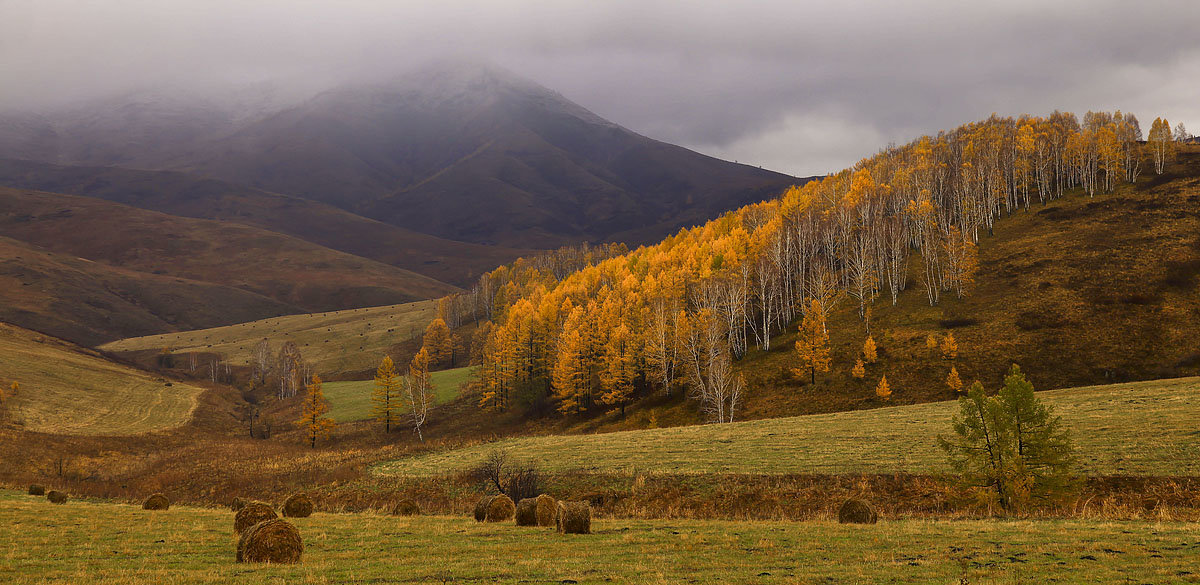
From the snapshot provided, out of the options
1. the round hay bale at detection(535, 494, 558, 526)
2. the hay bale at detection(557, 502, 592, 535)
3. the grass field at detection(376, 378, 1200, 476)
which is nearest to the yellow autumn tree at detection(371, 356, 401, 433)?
the grass field at detection(376, 378, 1200, 476)

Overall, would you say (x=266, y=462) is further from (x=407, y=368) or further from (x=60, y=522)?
(x=407, y=368)

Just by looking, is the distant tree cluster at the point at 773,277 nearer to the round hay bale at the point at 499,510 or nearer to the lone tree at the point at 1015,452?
the lone tree at the point at 1015,452

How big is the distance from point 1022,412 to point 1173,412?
19.8 m

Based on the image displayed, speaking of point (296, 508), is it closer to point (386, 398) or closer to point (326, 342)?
point (386, 398)

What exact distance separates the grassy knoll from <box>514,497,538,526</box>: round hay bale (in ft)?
2.19

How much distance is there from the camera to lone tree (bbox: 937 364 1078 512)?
81.5 ft

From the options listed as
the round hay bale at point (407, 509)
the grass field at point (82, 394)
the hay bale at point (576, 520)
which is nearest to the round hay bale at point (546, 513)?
the hay bale at point (576, 520)

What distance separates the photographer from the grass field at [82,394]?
82938 millimetres

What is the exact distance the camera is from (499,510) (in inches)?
1053

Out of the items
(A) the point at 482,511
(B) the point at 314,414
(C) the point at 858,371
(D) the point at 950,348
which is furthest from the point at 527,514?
(B) the point at 314,414

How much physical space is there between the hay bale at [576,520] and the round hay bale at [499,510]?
5.02 meters

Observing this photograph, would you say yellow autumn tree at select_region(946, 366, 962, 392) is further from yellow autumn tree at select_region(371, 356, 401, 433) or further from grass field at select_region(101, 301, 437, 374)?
grass field at select_region(101, 301, 437, 374)

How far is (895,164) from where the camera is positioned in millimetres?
140250

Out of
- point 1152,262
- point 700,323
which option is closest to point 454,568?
point 700,323
